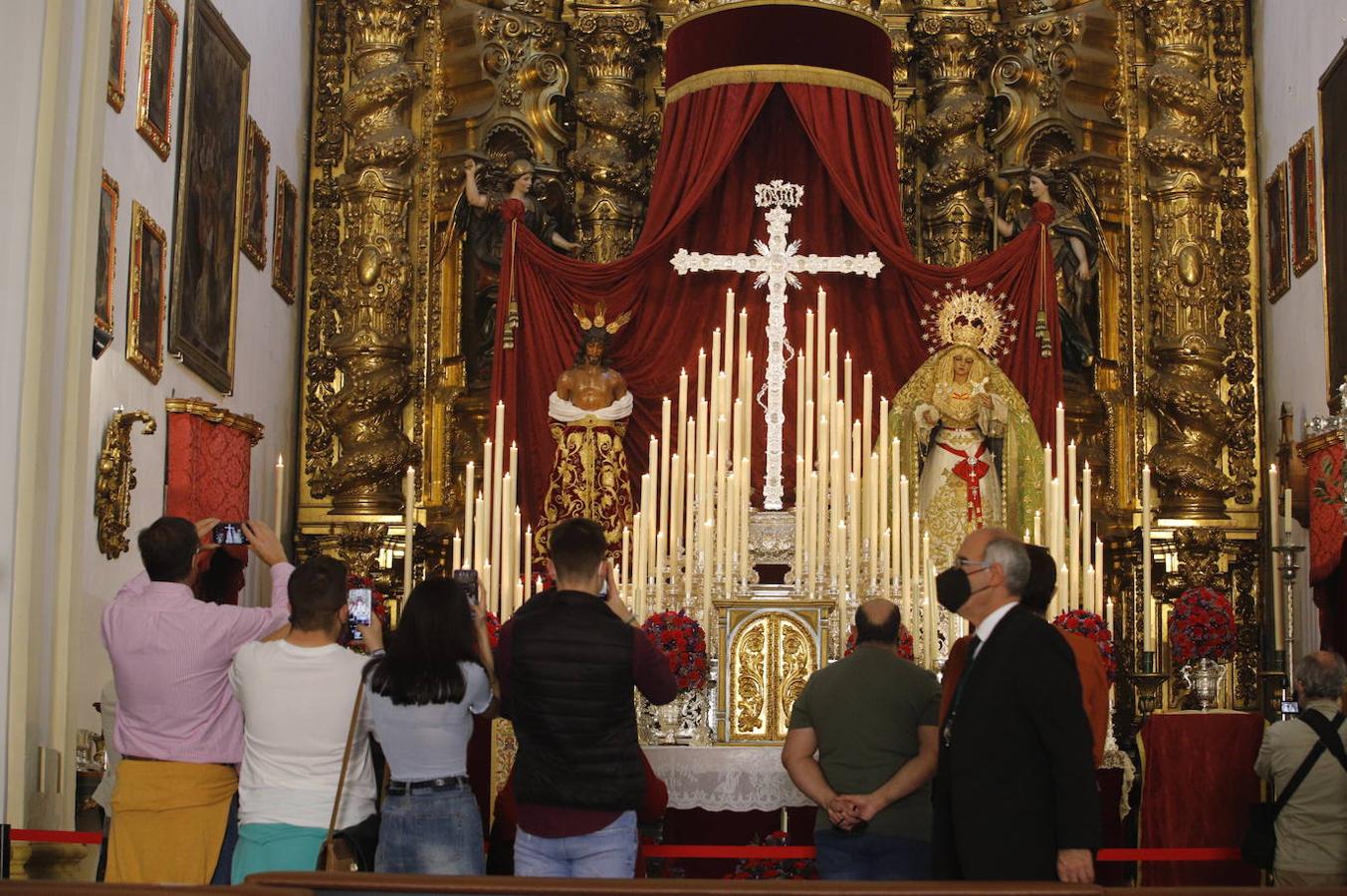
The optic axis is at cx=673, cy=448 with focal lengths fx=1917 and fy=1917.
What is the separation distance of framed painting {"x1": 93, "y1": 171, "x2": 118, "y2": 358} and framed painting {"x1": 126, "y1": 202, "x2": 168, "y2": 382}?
272 millimetres

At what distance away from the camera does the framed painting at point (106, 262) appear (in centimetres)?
977

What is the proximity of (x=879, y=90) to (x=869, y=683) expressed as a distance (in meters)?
7.44

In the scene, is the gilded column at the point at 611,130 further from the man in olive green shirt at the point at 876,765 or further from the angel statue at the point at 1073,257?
the man in olive green shirt at the point at 876,765

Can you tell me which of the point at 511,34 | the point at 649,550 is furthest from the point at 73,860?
the point at 511,34

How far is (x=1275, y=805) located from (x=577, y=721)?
3.16 meters

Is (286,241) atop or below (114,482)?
atop

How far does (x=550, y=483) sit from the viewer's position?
41.9 feet

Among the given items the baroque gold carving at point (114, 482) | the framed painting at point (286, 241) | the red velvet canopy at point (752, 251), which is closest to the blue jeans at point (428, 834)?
the baroque gold carving at point (114, 482)

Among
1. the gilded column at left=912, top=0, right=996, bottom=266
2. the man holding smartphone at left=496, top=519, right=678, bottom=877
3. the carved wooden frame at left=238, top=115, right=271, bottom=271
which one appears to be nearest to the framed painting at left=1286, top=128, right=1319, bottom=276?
the gilded column at left=912, top=0, right=996, bottom=266

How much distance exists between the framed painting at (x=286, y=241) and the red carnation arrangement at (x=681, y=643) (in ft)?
20.8

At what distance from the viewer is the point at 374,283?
14.0 meters

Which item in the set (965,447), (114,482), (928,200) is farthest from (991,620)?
(928,200)

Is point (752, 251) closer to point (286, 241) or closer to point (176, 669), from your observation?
point (286, 241)

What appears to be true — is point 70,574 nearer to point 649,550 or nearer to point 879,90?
point 649,550
